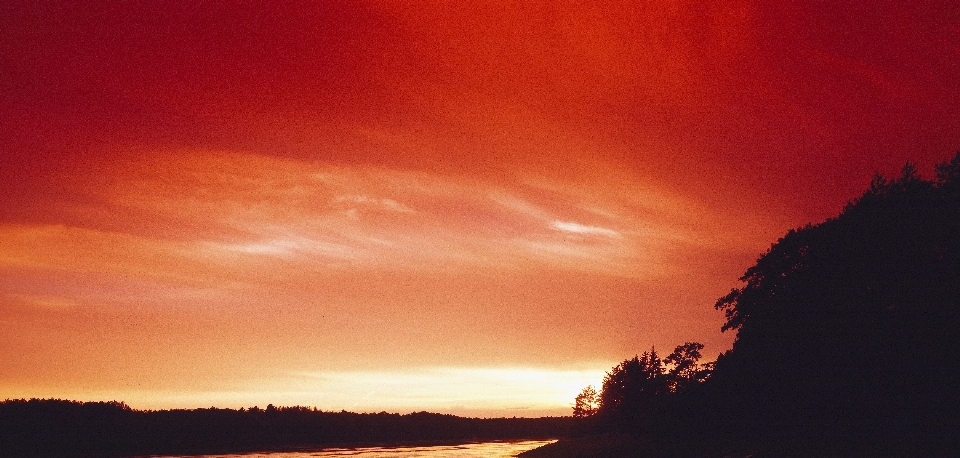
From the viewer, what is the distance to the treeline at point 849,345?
3428 cm

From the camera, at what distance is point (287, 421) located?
16412 cm

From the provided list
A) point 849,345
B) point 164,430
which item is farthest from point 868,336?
point 164,430

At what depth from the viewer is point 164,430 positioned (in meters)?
140

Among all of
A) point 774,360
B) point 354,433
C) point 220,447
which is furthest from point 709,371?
point 354,433

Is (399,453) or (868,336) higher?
(868,336)

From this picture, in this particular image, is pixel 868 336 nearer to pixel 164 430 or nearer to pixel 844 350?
pixel 844 350

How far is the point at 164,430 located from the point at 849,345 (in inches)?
5561

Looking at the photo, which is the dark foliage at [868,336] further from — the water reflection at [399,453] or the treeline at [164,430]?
the treeline at [164,430]

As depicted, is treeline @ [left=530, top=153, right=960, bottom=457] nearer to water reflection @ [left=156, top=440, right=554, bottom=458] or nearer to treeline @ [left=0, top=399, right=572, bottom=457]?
water reflection @ [left=156, top=440, right=554, bottom=458]

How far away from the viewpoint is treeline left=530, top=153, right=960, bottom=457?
34281mm

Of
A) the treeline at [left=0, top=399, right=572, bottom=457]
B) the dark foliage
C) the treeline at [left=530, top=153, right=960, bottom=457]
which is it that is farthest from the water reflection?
the dark foliage

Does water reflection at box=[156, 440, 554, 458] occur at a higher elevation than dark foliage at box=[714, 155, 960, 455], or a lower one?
lower

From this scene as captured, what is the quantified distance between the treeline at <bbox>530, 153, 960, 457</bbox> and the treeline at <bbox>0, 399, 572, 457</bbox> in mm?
92722

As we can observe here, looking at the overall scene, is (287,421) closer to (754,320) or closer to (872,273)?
(754,320)
